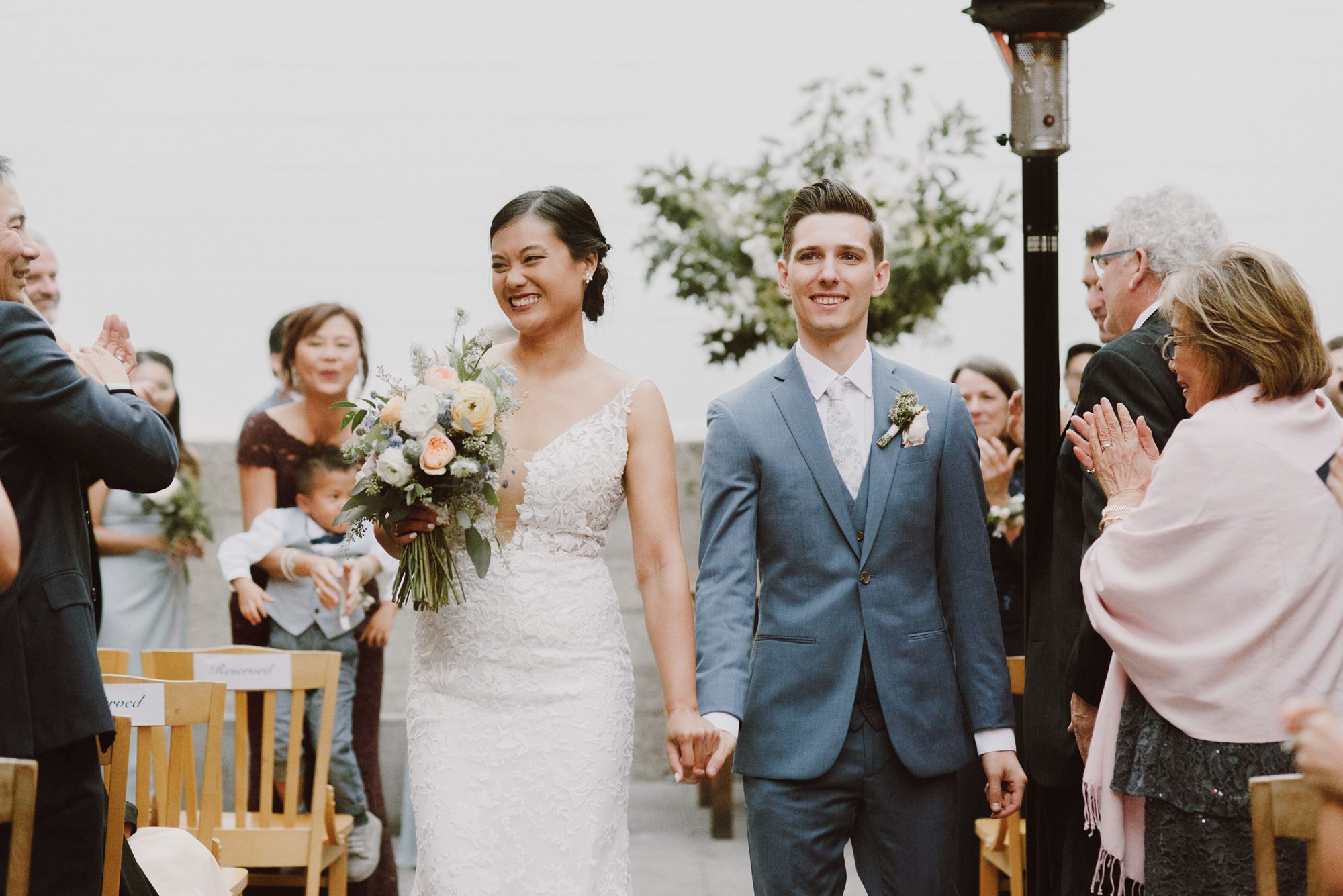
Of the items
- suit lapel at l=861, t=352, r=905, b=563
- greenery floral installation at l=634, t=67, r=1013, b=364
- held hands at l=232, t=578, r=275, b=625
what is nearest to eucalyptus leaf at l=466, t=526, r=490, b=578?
suit lapel at l=861, t=352, r=905, b=563

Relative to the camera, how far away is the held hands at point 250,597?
4.99 metres

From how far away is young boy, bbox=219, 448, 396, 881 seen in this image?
4844 mm

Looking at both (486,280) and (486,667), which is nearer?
(486,667)

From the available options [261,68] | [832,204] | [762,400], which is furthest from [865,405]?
[261,68]

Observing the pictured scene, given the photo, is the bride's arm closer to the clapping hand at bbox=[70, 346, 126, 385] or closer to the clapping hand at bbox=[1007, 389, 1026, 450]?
the clapping hand at bbox=[70, 346, 126, 385]

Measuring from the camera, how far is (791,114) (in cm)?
736

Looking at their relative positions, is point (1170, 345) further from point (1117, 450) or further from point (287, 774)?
point (287, 774)

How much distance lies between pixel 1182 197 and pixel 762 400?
3.71ft

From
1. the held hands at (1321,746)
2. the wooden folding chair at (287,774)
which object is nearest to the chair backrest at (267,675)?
the wooden folding chair at (287,774)

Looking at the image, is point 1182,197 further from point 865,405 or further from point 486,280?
point 486,280

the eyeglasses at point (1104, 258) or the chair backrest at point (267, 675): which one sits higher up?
the eyeglasses at point (1104, 258)

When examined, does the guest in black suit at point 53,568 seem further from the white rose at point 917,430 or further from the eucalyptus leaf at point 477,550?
the white rose at point 917,430

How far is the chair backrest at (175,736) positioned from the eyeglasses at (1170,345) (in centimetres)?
237

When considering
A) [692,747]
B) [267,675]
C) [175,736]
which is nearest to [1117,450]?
[692,747]
